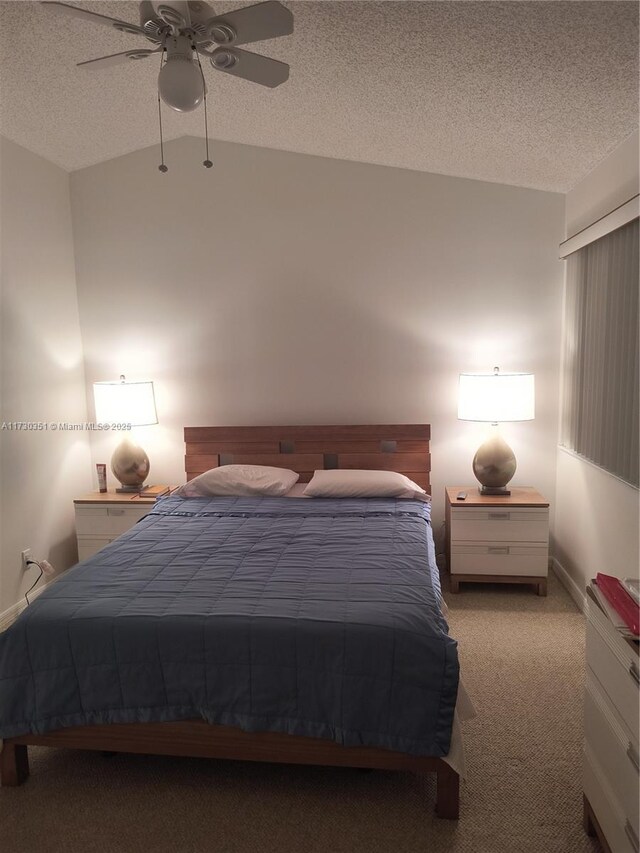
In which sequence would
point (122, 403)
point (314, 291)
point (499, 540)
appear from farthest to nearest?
point (314, 291) < point (122, 403) < point (499, 540)

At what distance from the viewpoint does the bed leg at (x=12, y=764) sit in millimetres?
2072

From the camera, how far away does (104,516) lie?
3779 mm

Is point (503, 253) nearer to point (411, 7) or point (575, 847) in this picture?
point (411, 7)

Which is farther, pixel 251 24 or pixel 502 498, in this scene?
pixel 502 498

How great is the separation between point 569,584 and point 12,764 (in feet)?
9.47

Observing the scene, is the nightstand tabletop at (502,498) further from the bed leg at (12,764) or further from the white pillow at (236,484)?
the bed leg at (12,764)

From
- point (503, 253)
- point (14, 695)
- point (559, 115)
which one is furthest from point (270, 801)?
point (503, 253)

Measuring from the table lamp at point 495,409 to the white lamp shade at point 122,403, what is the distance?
195cm

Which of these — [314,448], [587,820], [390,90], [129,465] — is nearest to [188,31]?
[390,90]

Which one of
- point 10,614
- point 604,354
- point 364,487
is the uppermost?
point 604,354

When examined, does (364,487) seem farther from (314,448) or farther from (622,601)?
(622,601)

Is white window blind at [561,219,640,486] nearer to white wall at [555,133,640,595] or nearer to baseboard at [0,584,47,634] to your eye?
white wall at [555,133,640,595]

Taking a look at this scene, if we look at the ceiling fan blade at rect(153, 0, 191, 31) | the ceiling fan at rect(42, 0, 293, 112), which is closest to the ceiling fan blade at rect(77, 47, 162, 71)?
the ceiling fan at rect(42, 0, 293, 112)

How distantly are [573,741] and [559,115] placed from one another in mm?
2522
